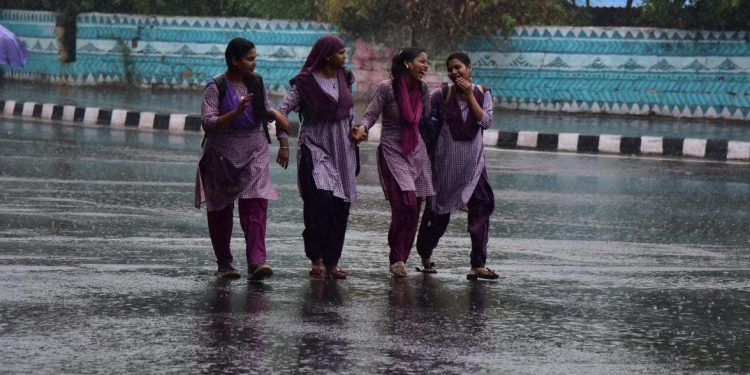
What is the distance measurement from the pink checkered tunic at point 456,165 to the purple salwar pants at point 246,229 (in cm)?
114

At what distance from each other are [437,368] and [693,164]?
12912 millimetres

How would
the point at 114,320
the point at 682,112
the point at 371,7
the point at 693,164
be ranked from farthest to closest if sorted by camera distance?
the point at 371,7 → the point at 682,112 → the point at 693,164 → the point at 114,320

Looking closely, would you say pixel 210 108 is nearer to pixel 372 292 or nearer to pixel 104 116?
pixel 372 292

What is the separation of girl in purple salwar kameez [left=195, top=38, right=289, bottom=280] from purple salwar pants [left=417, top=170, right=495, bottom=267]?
100cm

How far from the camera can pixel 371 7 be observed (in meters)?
27.3

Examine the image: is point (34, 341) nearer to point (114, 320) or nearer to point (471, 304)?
point (114, 320)

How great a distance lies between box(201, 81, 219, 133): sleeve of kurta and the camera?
8.90 metres

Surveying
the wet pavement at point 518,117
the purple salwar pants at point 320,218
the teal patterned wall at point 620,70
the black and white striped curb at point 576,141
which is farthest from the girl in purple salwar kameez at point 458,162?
the teal patterned wall at point 620,70

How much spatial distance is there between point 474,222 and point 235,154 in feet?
4.74

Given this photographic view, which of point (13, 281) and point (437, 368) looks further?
point (13, 281)

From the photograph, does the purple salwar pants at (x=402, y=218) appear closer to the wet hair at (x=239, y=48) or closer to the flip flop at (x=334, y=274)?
the flip flop at (x=334, y=274)

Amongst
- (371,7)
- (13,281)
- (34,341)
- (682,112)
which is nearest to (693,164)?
(682,112)

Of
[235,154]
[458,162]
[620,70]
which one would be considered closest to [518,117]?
[620,70]

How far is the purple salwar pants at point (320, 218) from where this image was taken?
905cm
